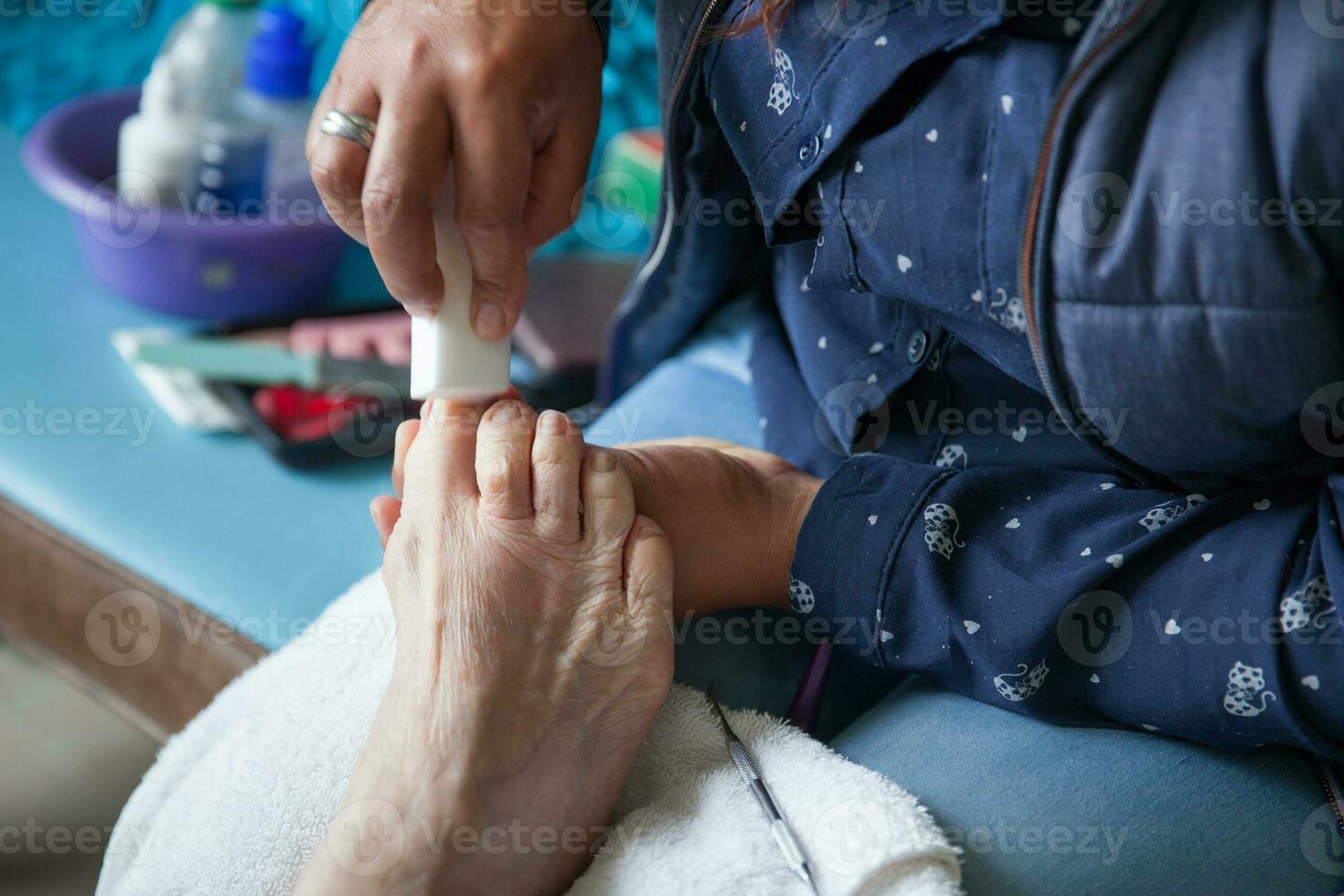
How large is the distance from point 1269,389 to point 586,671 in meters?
0.35

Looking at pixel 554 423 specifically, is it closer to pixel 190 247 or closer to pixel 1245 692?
pixel 1245 692

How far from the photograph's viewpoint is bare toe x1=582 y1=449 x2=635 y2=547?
62cm

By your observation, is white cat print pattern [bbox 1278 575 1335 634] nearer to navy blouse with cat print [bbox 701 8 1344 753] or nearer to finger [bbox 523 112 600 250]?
navy blouse with cat print [bbox 701 8 1344 753]

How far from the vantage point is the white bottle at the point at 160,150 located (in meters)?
1.19

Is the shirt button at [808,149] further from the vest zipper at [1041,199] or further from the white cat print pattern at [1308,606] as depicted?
the white cat print pattern at [1308,606]

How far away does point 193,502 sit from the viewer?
96 cm

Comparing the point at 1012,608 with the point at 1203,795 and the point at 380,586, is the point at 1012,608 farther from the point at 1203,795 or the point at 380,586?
the point at 380,586

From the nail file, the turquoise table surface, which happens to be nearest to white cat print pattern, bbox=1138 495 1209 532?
the turquoise table surface

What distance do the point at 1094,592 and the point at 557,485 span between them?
28 centimetres

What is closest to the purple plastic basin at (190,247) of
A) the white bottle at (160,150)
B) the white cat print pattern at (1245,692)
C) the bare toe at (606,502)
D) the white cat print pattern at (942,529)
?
the white bottle at (160,150)

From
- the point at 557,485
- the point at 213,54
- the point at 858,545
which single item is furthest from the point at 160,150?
the point at 858,545

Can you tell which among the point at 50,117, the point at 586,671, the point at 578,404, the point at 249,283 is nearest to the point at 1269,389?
the point at 586,671

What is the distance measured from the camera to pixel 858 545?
24.5 inches

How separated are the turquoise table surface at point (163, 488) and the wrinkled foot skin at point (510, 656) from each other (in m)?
0.29
